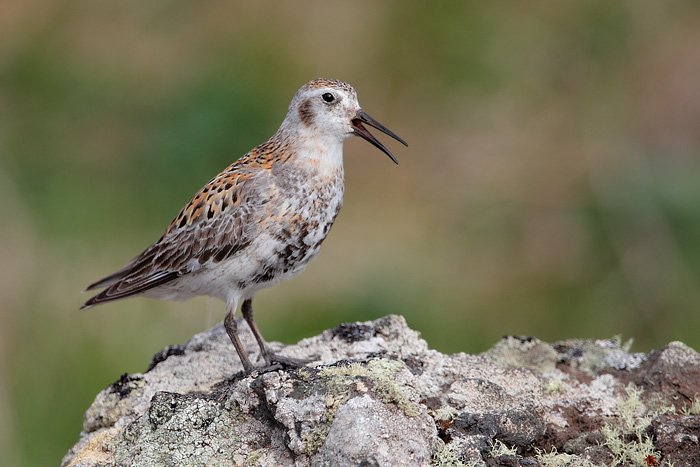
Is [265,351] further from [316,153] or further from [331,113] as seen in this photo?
[331,113]

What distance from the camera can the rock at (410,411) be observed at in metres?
4.11

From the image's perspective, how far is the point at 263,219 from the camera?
5898 millimetres

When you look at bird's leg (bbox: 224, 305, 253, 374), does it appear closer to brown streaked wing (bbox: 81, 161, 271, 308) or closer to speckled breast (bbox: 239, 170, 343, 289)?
speckled breast (bbox: 239, 170, 343, 289)

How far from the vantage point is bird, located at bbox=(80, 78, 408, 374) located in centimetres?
591

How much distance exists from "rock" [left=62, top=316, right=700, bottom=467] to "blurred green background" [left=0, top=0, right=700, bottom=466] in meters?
3.63

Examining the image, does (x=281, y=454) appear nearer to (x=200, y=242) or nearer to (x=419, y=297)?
(x=200, y=242)

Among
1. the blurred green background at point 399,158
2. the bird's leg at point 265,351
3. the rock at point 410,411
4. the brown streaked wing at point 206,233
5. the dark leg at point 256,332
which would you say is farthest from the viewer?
the blurred green background at point 399,158

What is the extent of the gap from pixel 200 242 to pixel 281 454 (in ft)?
7.39

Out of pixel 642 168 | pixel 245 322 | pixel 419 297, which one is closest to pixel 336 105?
pixel 245 322

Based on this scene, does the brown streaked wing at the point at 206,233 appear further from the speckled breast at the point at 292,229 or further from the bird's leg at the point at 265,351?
the bird's leg at the point at 265,351

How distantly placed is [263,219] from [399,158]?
18.5 feet

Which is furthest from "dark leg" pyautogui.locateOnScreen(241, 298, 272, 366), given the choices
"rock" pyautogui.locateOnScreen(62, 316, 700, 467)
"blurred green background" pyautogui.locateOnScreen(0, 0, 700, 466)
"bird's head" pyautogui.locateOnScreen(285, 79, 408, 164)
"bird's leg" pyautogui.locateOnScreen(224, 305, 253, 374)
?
"blurred green background" pyautogui.locateOnScreen(0, 0, 700, 466)

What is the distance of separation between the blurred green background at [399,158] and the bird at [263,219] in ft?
9.05

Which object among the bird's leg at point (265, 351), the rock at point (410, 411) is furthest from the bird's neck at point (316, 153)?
the rock at point (410, 411)
